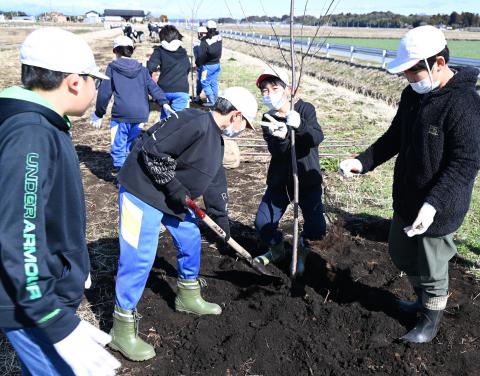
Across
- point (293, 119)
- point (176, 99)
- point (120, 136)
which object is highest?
point (293, 119)

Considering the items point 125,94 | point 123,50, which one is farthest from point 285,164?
point 123,50

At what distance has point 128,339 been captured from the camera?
3061 millimetres

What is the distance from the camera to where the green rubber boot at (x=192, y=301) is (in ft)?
11.5

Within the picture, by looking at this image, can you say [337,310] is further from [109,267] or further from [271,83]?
[109,267]

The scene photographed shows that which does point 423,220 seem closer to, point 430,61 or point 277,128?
point 430,61

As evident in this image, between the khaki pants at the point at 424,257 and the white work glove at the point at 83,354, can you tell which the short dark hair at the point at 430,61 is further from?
the white work glove at the point at 83,354

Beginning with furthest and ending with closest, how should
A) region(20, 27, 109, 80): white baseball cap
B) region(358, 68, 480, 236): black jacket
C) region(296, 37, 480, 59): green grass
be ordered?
region(296, 37, 480, 59): green grass
region(358, 68, 480, 236): black jacket
region(20, 27, 109, 80): white baseball cap

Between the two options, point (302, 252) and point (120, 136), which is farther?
point (120, 136)

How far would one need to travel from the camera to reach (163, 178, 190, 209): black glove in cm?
285

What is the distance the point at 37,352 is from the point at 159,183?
1.31 m

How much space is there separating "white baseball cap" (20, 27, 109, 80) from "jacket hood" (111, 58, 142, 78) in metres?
4.52

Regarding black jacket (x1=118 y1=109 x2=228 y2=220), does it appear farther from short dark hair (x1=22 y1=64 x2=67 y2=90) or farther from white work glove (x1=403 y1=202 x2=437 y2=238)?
white work glove (x1=403 y1=202 x2=437 y2=238)

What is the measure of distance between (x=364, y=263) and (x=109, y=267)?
2411mm

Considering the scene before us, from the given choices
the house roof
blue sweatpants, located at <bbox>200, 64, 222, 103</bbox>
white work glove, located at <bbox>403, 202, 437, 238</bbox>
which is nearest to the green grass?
blue sweatpants, located at <bbox>200, 64, 222, 103</bbox>
